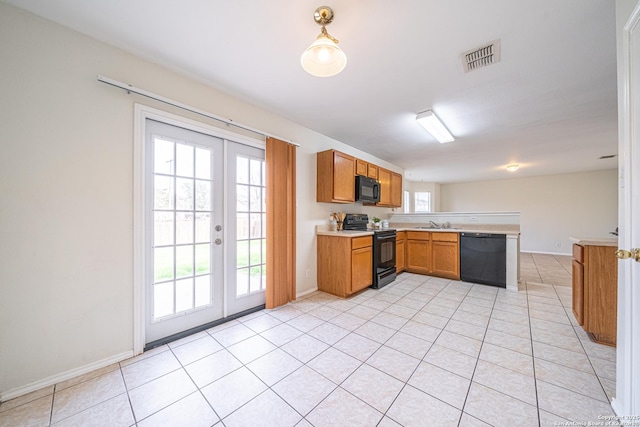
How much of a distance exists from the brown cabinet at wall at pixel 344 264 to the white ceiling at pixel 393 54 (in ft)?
5.86

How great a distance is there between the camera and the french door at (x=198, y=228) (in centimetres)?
209

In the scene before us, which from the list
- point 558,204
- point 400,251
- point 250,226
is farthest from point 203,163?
point 558,204

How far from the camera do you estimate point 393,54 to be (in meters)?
1.93

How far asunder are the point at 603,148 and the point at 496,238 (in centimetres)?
321

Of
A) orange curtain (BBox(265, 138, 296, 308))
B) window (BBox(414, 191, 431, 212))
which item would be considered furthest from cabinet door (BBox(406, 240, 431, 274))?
window (BBox(414, 191, 431, 212))

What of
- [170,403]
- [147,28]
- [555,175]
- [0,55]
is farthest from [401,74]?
[555,175]

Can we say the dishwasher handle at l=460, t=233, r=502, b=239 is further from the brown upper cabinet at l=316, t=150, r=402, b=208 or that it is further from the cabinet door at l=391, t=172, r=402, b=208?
the brown upper cabinet at l=316, t=150, r=402, b=208

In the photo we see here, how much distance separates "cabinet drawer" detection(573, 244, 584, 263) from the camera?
2.16 meters

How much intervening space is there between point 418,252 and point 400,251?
0.36 m

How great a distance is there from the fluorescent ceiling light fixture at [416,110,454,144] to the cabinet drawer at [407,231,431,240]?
1755 millimetres

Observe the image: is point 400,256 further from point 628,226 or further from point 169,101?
point 169,101

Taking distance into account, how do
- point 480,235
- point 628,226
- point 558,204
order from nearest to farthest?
point 628,226, point 480,235, point 558,204

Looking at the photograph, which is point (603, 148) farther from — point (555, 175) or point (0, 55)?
point (0, 55)

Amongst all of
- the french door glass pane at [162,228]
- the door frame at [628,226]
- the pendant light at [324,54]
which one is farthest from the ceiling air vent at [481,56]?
the french door glass pane at [162,228]
